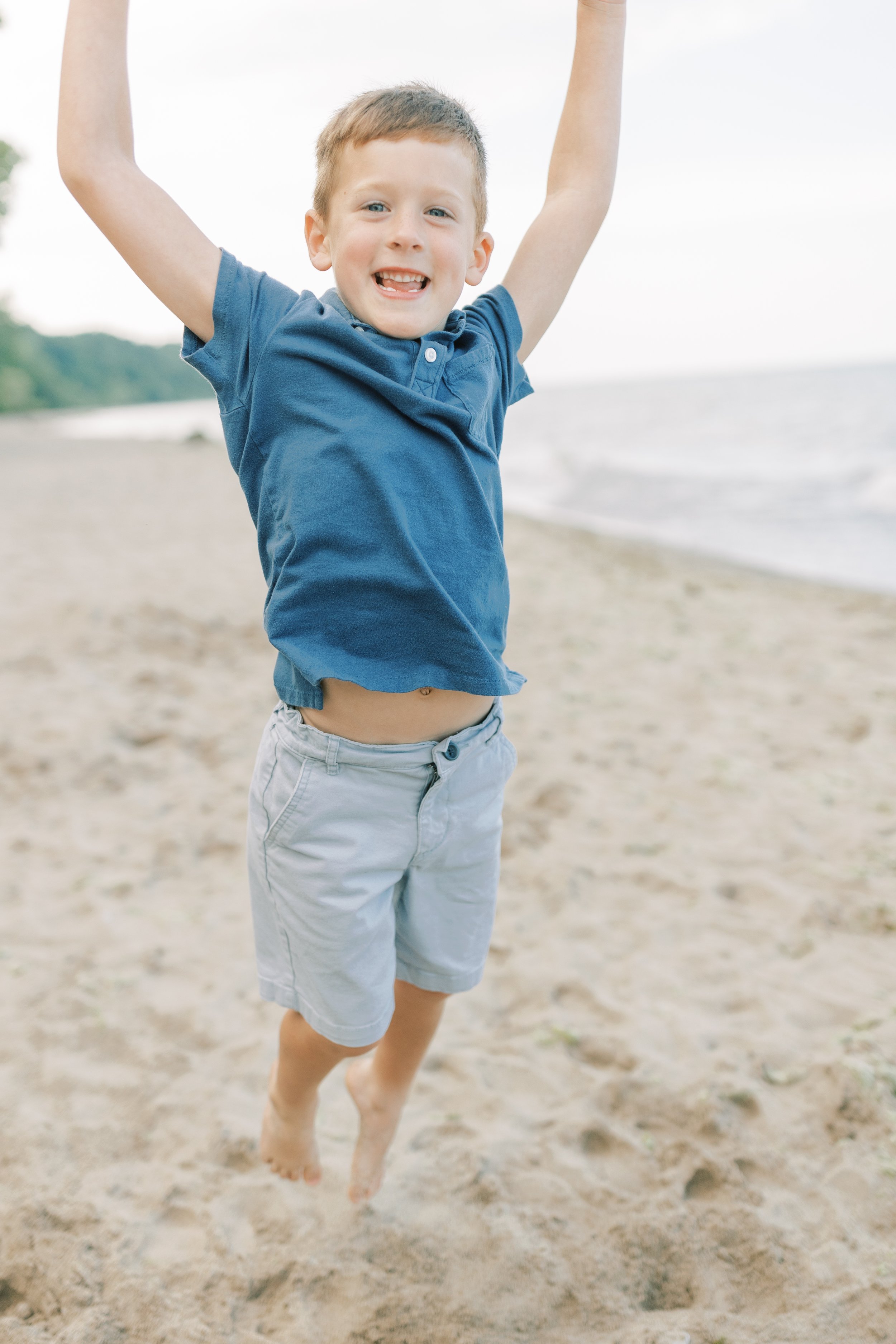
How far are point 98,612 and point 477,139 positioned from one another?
4.58 metres

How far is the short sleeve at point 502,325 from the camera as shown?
1580 mm

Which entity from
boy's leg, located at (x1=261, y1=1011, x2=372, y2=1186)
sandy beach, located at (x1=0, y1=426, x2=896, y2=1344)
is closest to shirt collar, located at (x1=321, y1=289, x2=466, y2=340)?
boy's leg, located at (x1=261, y1=1011, x2=372, y2=1186)

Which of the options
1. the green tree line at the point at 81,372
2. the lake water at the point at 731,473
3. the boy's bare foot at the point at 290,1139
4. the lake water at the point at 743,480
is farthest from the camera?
Answer: the green tree line at the point at 81,372

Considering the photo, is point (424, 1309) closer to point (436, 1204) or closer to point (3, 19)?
point (436, 1204)

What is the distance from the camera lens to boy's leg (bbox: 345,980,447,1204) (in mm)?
1856

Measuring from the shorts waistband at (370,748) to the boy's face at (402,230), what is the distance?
0.64 m

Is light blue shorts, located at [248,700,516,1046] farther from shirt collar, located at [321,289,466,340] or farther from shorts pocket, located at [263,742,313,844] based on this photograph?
shirt collar, located at [321,289,466,340]

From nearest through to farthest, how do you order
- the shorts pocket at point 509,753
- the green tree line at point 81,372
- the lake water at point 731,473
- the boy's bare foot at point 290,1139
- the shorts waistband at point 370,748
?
the shorts waistband at point 370,748 → the shorts pocket at point 509,753 → the boy's bare foot at point 290,1139 → the lake water at point 731,473 → the green tree line at point 81,372

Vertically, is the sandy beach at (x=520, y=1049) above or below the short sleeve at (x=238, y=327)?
below

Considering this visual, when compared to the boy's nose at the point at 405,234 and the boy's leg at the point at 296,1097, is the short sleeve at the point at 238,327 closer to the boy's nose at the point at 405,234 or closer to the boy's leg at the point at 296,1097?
the boy's nose at the point at 405,234

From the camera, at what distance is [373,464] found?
1375 millimetres

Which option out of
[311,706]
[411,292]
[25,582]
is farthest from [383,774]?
[25,582]

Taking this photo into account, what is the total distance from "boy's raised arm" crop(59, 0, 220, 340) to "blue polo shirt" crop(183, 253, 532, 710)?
0.05 m

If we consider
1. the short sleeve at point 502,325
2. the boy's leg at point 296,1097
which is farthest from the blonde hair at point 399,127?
the boy's leg at point 296,1097
